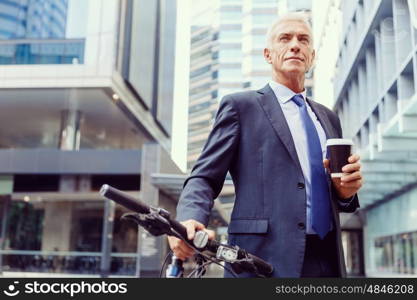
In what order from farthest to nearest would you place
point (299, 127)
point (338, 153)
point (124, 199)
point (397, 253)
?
point (397, 253), point (299, 127), point (338, 153), point (124, 199)

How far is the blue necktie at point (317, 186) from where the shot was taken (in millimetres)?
1340

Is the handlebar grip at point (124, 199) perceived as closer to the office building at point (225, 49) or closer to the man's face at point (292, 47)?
the man's face at point (292, 47)

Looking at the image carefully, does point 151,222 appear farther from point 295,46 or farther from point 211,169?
point 295,46

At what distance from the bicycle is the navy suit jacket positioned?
0.51 feet

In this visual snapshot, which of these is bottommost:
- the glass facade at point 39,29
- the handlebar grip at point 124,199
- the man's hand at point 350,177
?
the handlebar grip at point 124,199

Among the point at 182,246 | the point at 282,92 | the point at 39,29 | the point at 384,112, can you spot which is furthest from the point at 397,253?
the point at 182,246

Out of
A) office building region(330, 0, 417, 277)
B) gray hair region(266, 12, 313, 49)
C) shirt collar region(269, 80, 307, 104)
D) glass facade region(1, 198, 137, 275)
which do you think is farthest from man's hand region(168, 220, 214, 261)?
glass facade region(1, 198, 137, 275)

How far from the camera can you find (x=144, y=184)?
1419 cm

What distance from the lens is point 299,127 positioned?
1.46 meters

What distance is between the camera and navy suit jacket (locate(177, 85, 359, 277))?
127cm

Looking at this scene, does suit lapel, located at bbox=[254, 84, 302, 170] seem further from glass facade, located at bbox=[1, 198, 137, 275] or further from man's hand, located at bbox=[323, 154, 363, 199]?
glass facade, located at bbox=[1, 198, 137, 275]

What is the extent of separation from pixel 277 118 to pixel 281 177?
0.18 meters

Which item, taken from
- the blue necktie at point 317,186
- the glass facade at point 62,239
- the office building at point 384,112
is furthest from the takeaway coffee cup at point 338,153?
the glass facade at point 62,239

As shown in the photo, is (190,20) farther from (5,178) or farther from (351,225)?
(351,225)
